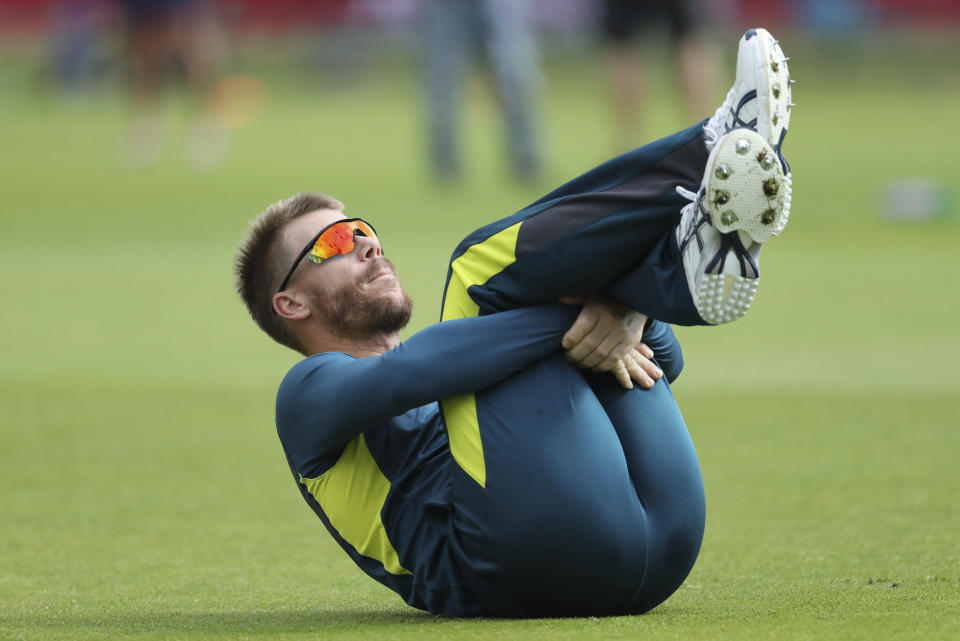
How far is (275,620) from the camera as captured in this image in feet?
8.71

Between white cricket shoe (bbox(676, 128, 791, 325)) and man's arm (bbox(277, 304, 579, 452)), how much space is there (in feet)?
0.87

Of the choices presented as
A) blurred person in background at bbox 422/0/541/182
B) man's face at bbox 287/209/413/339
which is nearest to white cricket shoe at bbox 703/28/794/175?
man's face at bbox 287/209/413/339

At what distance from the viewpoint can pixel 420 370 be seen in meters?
2.47

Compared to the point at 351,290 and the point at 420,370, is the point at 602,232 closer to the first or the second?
the point at 420,370

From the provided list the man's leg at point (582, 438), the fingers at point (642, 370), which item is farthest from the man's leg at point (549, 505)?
the fingers at point (642, 370)

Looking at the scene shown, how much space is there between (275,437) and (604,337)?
267cm

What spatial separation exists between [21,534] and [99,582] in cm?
63

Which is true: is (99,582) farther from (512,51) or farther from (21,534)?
(512,51)

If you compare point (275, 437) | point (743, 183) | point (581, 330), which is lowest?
point (275, 437)

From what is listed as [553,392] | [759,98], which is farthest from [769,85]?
[553,392]

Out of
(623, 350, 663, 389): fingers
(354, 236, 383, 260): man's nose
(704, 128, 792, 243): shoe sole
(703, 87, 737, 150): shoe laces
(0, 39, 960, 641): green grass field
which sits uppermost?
(703, 87, 737, 150): shoe laces

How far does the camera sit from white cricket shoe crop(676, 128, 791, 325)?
2383mm

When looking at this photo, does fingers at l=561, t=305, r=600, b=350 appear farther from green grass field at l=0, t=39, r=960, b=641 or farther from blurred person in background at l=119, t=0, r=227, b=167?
blurred person in background at l=119, t=0, r=227, b=167

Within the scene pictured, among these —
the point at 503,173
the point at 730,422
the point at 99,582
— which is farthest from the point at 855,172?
the point at 99,582
